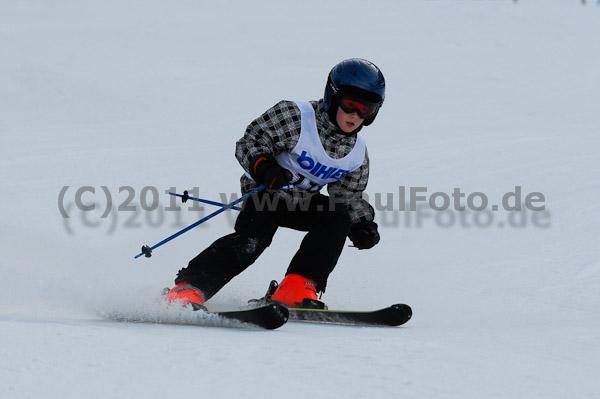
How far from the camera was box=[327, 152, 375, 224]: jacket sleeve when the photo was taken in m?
3.91

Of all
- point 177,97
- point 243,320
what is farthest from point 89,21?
point 243,320

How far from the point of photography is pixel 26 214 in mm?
5855

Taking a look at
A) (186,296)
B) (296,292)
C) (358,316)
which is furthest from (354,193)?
(186,296)

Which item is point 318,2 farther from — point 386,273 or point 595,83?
point 386,273

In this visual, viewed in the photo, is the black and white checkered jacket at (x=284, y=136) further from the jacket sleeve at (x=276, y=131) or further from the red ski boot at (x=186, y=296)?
the red ski boot at (x=186, y=296)

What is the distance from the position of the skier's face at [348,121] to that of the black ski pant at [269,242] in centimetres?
40

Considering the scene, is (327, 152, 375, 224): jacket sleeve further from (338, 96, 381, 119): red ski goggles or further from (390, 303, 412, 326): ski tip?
(390, 303, 412, 326): ski tip

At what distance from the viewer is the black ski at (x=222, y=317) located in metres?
2.77

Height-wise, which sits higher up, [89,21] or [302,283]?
[89,21]

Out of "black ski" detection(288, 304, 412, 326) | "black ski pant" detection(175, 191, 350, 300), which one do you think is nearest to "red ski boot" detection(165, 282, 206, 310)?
"black ski pant" detection(175, 191, 350, 300)

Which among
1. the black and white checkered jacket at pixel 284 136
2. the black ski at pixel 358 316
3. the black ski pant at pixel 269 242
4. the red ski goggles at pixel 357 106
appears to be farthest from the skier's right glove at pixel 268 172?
the black ski at pixel 358 316

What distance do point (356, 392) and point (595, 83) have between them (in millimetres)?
12431

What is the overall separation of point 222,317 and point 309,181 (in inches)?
45.8

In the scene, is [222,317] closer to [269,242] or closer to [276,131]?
[269,242]
